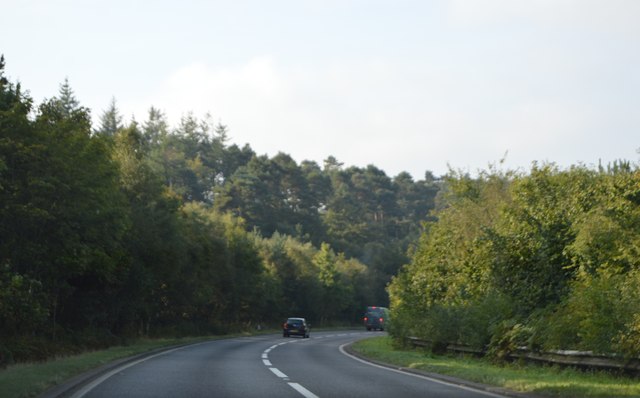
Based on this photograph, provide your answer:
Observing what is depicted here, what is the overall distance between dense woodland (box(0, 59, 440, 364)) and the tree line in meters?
13.6

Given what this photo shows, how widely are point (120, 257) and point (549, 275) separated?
65.2 ft

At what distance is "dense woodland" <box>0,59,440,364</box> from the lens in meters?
29.0

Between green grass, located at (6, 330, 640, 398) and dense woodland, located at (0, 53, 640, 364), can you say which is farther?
dense woodland, located at (0, 53, 640, 364)

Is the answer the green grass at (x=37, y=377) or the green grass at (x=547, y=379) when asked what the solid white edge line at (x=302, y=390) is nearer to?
the green grass at (x=547, y=379)

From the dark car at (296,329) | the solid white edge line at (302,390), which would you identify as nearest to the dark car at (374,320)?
the dark car at (296,329)

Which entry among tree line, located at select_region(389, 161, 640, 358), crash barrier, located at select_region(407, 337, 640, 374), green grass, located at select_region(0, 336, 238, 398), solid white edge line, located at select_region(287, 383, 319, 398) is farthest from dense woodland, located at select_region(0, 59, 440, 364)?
crash barrier, located at select_region(407, 337, 640, 374)

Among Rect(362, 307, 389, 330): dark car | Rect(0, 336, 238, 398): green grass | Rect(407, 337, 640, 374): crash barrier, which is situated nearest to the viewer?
Rect(0, 336, 238, 398): green grass

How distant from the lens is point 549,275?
27203 mm

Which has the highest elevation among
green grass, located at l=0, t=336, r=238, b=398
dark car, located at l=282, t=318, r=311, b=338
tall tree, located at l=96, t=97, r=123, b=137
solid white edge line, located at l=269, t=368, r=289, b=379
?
tall tree, located at l=96, t=97, r=123, b=137

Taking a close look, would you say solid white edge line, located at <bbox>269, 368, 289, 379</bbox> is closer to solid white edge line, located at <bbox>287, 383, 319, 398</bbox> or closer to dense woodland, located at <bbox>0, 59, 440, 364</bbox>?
solid white edge line, located at <bbox>287, 383, 319, 398</bbox>

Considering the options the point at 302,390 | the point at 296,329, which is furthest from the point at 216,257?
the point at 302,390

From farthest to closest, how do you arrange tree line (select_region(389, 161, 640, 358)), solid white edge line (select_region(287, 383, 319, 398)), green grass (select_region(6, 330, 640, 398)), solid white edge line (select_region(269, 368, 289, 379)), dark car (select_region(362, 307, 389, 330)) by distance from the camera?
1. dark car (select_region(362, 307, 389, 330))
2. tree line (select_region(389, 161, 640, 358))
3. solid white edge line (select_region(269, 368, 289, 379))
4. solid white edge line (select_region(287, 383, 319, 398))
5. green grass (select_region(6, 330, 640, 398))

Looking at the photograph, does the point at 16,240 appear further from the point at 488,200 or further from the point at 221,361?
the point at 488,200

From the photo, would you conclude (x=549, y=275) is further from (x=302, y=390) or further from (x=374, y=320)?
(x=374, y=320)
